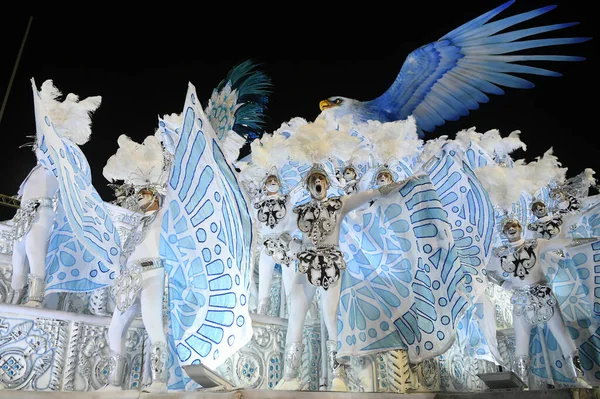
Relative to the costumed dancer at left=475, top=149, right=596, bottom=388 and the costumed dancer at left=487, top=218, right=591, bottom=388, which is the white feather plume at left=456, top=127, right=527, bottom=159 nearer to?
the costumed dancer at left=475, top=149, right=596, bottom=388

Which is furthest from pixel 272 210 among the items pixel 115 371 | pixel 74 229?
pixel 115 371

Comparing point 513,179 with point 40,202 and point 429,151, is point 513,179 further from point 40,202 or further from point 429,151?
point 40,202

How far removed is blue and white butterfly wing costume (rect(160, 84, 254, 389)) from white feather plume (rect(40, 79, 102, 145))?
1411 millimetres

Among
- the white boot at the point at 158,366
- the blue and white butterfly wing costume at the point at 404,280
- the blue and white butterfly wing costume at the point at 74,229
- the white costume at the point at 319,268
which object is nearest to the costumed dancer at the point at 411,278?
the blue and white butterfly wing costume at the point at 404,280

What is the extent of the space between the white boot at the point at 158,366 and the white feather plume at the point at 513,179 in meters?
3.52

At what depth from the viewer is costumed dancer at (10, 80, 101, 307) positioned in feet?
13.6

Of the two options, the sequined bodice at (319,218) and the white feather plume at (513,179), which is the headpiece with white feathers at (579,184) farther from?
the sequined bodice at (319,218)

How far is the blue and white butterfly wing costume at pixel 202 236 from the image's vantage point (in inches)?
140

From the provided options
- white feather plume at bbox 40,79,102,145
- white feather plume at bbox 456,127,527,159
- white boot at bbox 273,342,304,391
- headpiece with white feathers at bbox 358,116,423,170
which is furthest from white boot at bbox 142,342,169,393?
white feather plume at bbox 456,127,527,159

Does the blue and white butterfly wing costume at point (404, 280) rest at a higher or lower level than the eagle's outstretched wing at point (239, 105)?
lower

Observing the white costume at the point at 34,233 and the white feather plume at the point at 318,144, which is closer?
the white costume at the point at 34,233

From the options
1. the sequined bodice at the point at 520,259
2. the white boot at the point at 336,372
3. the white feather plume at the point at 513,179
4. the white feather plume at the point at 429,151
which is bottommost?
the white boot at the point at 336,372

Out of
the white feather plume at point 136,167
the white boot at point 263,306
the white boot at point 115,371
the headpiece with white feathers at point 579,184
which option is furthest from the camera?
the headpiece with white feathers at point 579,184

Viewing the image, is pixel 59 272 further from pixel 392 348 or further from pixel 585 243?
pixel 585 243
